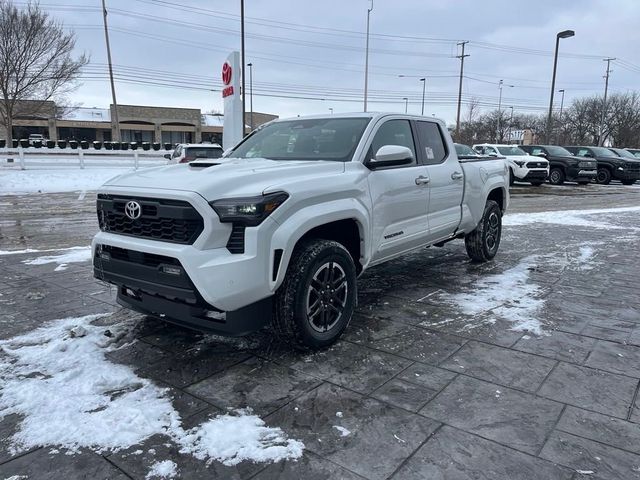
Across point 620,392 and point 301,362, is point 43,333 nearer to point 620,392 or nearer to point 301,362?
point 301,362

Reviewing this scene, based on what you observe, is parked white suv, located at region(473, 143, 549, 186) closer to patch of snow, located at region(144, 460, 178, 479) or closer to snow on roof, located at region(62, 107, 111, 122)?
patch of snow, located at region(144, 460, 178, 479)

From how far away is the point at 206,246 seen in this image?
3264mm

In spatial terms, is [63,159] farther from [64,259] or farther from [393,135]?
[393,135]

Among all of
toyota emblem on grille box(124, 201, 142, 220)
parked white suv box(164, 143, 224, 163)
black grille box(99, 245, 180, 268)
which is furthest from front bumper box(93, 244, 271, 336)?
parked white suv box(164, 143, 224, 163)

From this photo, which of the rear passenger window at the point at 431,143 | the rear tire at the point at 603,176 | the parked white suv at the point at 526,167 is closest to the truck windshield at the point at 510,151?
the parked white suv at the point at 526,167

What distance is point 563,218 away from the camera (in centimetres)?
1194

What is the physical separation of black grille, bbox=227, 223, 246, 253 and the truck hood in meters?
0.22

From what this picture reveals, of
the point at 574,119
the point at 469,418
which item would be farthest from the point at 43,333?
the point at 574,119

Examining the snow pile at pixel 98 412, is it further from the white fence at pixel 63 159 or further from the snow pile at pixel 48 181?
the white fence at pixel 63 159

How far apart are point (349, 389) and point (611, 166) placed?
85.0 feet

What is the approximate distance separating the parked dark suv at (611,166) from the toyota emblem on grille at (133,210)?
25796 millimetres

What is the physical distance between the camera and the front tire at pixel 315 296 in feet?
11.9

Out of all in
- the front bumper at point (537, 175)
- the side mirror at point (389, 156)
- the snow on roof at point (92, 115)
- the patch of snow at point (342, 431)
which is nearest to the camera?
the patch of snow at point (342, 431)

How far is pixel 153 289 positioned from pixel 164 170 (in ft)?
3.67
